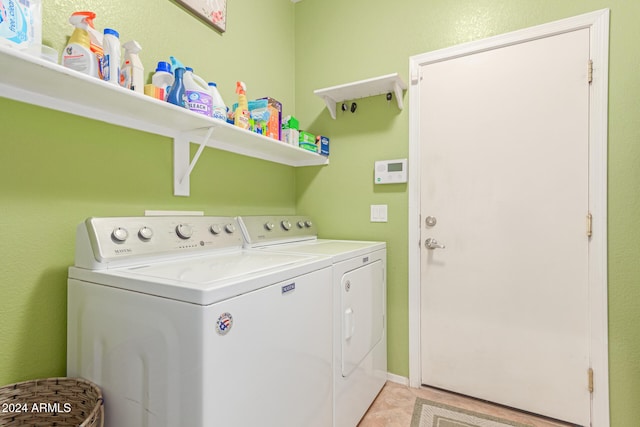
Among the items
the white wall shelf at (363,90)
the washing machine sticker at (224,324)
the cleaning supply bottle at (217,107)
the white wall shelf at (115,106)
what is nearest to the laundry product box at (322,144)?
the white wall shelf at (363,90)

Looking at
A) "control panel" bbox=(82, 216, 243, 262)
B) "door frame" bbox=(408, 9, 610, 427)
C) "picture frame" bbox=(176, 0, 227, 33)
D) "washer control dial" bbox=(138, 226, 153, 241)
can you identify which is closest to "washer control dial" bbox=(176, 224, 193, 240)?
"control panel" bbox=(82, 216, 243, 262)

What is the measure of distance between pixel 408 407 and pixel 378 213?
119 centimetres

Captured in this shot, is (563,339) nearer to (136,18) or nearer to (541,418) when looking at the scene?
(541,418)

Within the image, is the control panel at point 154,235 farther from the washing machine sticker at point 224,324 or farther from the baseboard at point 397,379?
the baseboard at point 397,379

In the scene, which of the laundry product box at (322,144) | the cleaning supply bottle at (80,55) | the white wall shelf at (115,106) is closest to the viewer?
the white wall shelf at (115,106)

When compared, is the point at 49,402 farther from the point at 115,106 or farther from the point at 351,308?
the point at 351,308

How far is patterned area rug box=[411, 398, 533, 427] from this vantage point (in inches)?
63.1

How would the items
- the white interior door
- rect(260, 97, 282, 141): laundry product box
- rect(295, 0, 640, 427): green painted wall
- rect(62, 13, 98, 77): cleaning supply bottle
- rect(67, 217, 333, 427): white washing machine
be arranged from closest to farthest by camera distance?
rect(67, 217, 333, 427): white washing machine
rect(62, 13, 98, 77): cleaning supply bottle
rect(295, 0, 640, 427): green painted wall
the white interior door
rect(260, 97, 282, 141): laundry product box

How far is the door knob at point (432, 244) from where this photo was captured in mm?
1926

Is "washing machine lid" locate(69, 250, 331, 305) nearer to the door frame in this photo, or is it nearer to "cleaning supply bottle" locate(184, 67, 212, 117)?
"cleaning supply bottle" locate(184, 67, 212, 117)

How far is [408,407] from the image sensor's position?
5.78ft

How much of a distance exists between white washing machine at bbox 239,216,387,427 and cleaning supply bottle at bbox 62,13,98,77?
0.87 meters

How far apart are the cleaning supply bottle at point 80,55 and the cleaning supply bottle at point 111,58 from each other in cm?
4

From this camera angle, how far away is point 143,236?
1.11m
